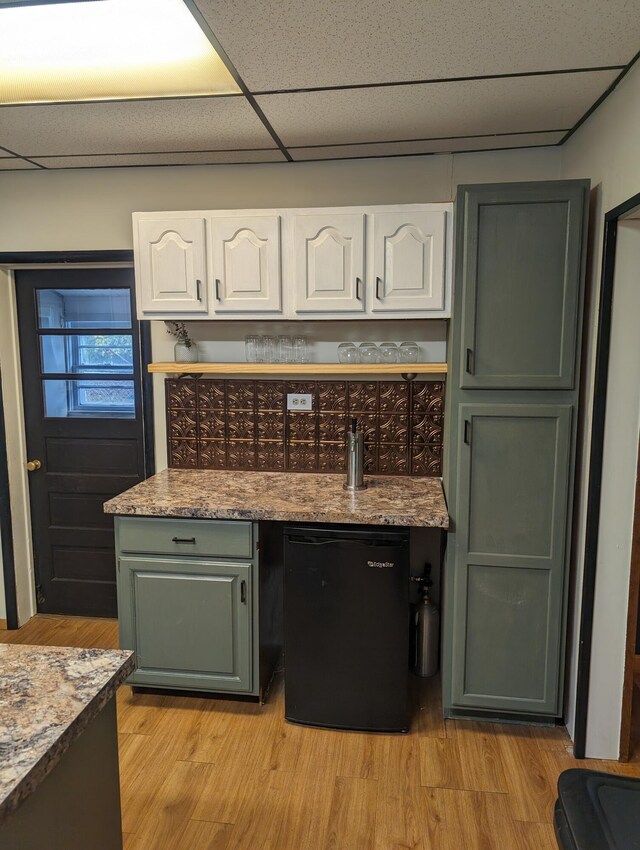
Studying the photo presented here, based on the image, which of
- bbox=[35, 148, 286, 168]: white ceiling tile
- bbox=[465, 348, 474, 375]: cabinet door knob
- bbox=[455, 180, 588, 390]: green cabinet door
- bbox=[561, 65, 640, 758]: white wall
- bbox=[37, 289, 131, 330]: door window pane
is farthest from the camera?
bbox=[37, 289, 131, 330]: door window pane

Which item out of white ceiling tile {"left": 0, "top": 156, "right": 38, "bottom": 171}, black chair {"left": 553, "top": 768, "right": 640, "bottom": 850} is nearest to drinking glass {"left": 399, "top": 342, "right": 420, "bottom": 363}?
black chair {"left": 553, "top": 768, "right": 640, "bottom": 850}

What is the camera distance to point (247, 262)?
2.64 metres

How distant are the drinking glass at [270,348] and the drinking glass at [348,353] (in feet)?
1.08

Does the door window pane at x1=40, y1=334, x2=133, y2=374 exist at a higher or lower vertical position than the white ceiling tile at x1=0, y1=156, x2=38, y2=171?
lower

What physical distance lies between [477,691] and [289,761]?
838 mm

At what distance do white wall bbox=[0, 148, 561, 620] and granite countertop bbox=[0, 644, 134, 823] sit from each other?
6.44ft

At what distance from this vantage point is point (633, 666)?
226cm

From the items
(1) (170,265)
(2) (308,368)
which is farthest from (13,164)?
(2) (308,368)

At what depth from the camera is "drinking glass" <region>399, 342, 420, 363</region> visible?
2.80 m

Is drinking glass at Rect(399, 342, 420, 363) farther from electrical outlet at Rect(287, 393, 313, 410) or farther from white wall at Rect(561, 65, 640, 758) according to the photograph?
white wall at Rect(561, 65, 640, 758)

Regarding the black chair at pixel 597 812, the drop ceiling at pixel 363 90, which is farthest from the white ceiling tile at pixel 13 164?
the black chair at pixel 597 812

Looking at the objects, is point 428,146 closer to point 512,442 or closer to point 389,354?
point 389,354

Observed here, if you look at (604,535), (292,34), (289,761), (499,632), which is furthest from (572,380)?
(289,761)

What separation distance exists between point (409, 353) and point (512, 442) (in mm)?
716
